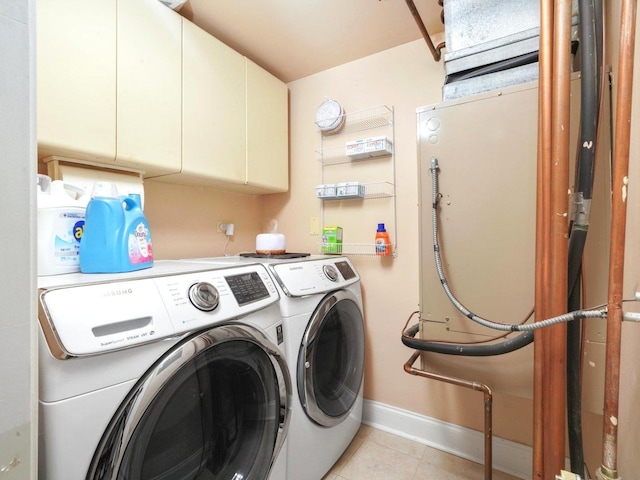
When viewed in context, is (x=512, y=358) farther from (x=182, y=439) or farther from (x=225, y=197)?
(x=225, y=197)

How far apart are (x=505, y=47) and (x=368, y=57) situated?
39.3 inches

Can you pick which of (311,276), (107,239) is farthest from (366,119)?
(107,239)

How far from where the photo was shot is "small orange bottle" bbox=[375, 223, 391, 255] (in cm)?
176

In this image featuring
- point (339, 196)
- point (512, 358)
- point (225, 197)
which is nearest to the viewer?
point (512, 358)

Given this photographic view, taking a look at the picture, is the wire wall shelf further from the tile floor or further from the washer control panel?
the tile floor

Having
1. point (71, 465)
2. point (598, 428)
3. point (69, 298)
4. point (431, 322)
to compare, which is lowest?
point (598, 428)

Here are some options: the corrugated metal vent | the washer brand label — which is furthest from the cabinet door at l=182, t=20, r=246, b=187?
the corrugated metal vent

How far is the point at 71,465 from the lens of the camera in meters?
0.59

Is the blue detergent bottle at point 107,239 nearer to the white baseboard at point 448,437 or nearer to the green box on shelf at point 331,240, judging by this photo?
the green box on shelf at point 331,240

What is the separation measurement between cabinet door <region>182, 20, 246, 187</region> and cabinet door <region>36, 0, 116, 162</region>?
1.06 feet

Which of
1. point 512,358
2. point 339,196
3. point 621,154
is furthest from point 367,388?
point 621,154

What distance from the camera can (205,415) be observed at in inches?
35.8

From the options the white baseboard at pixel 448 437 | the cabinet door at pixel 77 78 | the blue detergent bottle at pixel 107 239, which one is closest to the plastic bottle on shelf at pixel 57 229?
the blue detergent bottle at pixel 107 239

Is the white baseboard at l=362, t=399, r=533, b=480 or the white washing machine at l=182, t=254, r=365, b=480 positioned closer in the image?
the white washing machine at l=182, t=254, r=365, b=480
